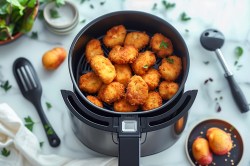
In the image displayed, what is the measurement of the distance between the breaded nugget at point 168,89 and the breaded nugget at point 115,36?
193mm

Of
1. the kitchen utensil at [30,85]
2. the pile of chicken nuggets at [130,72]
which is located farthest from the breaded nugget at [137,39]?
the kitchen utensil at [30,85]

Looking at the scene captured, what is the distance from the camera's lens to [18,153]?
166cm

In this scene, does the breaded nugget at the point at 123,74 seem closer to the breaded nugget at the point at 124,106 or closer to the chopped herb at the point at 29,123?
the breaded nugget at the point at 124,106

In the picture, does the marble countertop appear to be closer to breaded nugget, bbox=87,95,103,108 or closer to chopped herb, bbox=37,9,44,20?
chopped herb, bbox=37,9,44,20

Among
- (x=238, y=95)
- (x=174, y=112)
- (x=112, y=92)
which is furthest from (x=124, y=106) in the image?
(x=238, y=95)

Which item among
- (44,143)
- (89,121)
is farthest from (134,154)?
(44,143)

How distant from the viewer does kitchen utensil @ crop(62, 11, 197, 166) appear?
1358 mm

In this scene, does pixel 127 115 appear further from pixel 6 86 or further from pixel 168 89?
pixel 6 86

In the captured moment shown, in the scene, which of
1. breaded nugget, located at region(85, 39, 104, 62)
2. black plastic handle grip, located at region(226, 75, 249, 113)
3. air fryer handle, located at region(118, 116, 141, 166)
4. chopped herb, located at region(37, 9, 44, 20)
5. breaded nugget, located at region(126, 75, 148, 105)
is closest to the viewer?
air fryer handle, located at region(118, 116, 141, 166)

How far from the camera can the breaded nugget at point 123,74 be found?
154 cm

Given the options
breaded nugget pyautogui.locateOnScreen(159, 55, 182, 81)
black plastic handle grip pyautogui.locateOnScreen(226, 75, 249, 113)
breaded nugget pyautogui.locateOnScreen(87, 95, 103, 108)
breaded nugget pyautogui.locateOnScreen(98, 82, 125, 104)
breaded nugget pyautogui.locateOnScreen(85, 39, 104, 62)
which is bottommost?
black plastic handle grip pyautogui.locateOnScreen(226, 75, 249, 113)

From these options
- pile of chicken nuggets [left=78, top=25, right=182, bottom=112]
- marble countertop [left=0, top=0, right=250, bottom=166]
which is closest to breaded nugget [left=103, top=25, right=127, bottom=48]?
pile of chicken nuggets [left=78, top=25, right=182, bottom=112]

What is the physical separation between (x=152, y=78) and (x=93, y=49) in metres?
0.20

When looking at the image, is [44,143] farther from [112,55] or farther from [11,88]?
[112,55]
